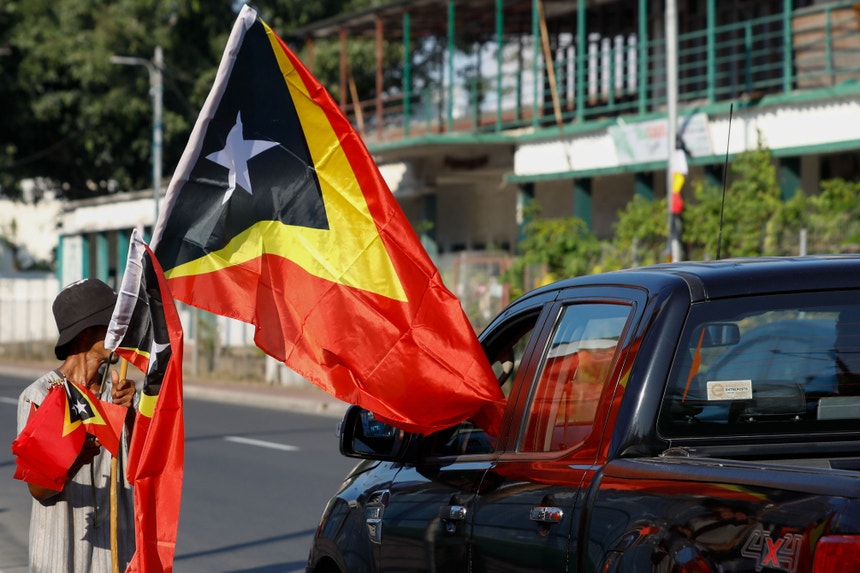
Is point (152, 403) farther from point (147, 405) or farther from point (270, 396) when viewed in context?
point (270, 396)

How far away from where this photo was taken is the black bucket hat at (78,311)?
4324 mm

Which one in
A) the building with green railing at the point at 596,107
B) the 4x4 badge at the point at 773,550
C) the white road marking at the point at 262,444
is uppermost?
the building with green railing at the point at 596,107

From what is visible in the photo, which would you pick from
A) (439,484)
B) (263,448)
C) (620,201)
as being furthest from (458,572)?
(620,201)

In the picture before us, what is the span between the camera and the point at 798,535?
106 inches

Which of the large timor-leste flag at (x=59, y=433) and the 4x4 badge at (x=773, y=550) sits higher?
the large timor-leste flag at (x=59, y=433)

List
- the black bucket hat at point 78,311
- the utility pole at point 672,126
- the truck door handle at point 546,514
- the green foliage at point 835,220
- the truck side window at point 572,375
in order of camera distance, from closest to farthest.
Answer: the truck door handle at point 546,514 < the truck side window at point 572,375 < the black bucket hat at point 78,311 < the green foliage at point 835,220 < the utility pole at point 672,126

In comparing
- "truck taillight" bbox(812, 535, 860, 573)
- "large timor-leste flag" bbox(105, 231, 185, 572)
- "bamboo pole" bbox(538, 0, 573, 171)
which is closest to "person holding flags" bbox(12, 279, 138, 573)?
"large timor-leste flag" bbox(105, 231, 185, 572)

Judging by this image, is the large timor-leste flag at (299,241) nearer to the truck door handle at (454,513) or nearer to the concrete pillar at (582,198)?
the truck door handle at (454,513)

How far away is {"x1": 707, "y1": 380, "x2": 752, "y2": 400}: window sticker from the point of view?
11.7 feet

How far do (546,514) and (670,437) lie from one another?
1.28 feet

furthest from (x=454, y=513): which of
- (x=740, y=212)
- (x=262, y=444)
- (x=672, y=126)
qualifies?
(x=672, y=126)

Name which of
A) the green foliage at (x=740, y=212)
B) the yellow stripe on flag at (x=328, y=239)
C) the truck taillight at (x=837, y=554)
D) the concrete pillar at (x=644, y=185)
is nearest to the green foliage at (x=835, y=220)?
the green foliage at (x=740, y=212)

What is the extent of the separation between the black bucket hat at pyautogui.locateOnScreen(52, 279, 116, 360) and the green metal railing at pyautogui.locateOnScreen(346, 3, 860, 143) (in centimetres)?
1759

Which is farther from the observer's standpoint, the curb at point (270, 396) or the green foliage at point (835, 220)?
the curb at point (270, 396)
